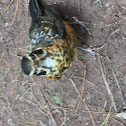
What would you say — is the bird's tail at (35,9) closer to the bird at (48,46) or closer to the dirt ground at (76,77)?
the bird at (48,46)

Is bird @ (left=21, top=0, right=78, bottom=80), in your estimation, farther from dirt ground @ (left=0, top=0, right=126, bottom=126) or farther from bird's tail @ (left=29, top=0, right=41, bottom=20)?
dirt ground @ (left=0, top=0, right=126, bottom=126)

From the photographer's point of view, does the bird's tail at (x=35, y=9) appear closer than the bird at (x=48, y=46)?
No

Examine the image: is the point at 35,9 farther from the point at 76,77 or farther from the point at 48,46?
the point at 76,77

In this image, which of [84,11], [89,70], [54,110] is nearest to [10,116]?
[54,110]

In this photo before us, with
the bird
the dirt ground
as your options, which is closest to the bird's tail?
the bird

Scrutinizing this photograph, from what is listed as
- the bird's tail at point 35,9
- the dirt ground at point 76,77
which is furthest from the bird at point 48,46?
the dirt ground at point 76,77

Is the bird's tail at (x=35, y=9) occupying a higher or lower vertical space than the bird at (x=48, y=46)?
higher
